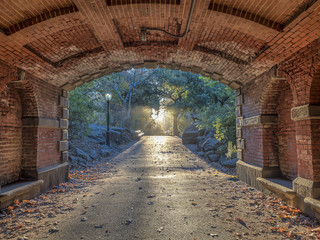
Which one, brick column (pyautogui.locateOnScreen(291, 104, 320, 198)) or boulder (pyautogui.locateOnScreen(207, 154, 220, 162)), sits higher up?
brick column (pyautogui.locateOnScreen(291, 104, 320, 198))

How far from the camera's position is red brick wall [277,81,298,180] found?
18.4ft

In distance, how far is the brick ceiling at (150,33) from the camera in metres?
3.89

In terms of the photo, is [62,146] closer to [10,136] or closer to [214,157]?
[10,136]

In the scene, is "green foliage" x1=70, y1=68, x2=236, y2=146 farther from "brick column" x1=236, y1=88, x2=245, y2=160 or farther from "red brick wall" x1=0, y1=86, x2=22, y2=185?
"red brick wall" x1=0, y1=86, x2=22, y2=185

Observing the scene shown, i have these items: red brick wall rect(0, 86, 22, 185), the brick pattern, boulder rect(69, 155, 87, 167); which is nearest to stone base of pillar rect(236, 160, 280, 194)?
the brick pattern

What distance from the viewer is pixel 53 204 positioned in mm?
5164

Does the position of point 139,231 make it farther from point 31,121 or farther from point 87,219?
point 31,121

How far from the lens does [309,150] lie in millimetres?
4324

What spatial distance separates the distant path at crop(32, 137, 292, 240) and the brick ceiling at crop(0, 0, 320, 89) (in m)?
3.70

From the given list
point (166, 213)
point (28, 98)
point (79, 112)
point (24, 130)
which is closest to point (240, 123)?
point (166, 213)

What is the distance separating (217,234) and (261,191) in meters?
3.23

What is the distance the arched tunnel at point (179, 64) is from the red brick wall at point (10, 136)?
1.1 inches

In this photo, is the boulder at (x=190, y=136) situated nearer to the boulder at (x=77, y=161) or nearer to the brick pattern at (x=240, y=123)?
the boulder at (x=77, y=161)

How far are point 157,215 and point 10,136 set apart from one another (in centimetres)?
451
